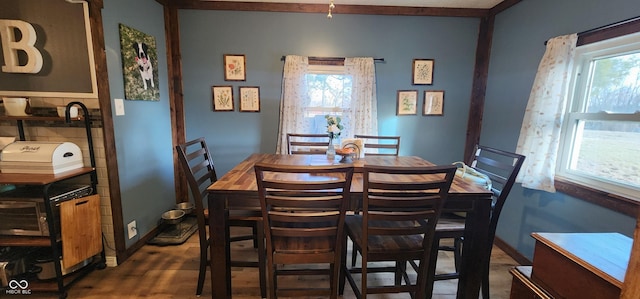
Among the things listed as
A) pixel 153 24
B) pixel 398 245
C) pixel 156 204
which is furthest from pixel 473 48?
pixel 156 204

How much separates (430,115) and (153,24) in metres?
3.14

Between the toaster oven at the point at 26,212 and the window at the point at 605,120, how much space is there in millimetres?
3710

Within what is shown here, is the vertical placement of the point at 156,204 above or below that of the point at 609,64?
below

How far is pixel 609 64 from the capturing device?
1874 mm

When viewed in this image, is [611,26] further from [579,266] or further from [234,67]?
[234,67]

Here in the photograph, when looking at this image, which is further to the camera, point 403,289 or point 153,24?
point 153,24

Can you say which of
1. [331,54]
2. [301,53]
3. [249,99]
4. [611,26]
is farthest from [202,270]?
[611,26]

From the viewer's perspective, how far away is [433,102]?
3170mm

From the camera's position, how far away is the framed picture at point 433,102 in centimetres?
315

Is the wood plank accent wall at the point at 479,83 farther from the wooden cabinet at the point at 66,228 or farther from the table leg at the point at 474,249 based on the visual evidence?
the wooden cabinet at the point at 66,228

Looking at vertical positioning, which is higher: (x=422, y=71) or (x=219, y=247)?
(x=422, y=71)

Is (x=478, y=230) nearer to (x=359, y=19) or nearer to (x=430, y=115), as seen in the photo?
(x=430, y=115)

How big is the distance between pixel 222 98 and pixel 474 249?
279 cm

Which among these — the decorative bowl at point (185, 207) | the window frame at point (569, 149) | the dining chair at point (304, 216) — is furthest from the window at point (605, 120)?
the decorative bowl at point (185, 207)
